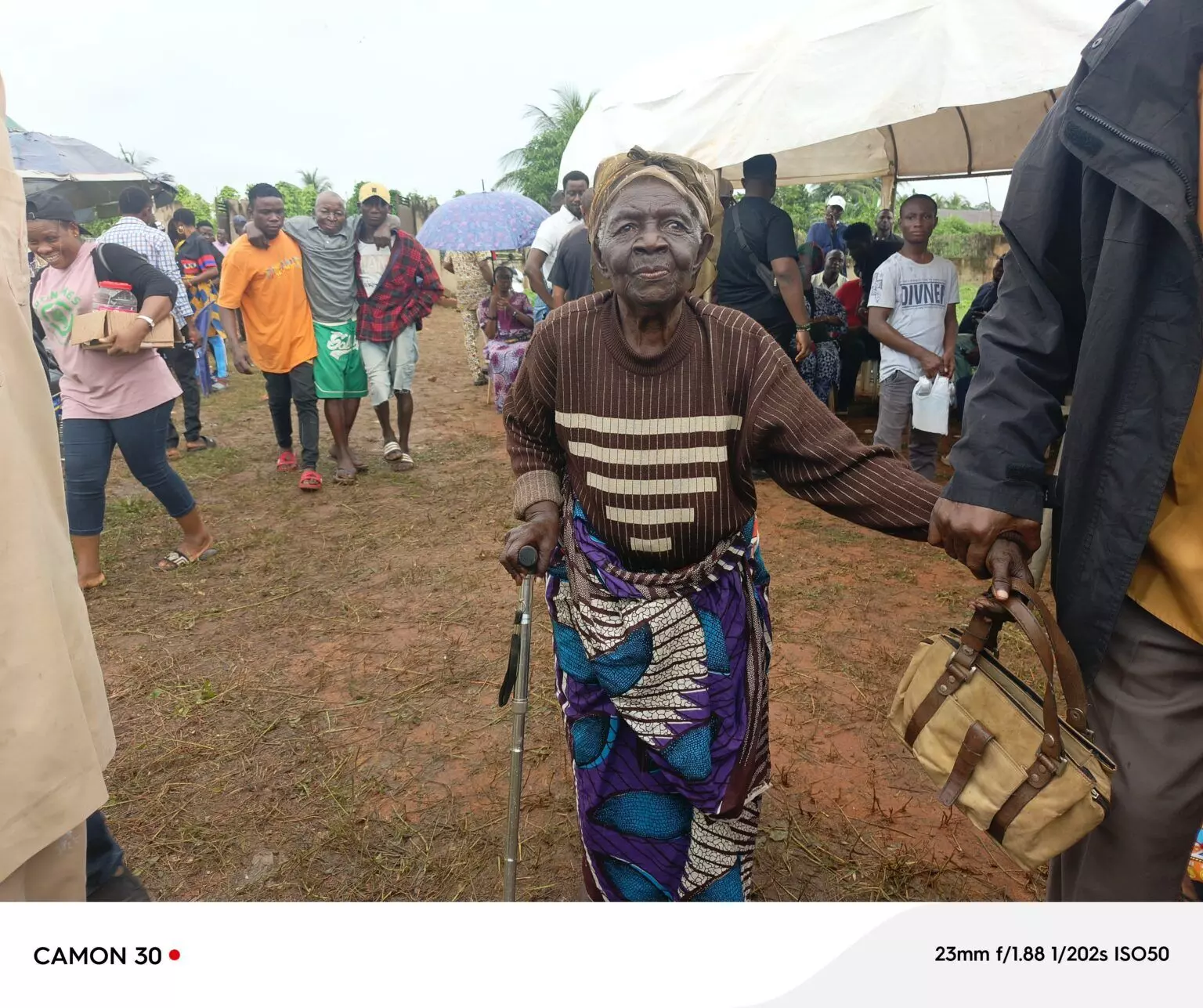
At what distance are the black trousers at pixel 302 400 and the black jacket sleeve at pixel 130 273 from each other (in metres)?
1.82

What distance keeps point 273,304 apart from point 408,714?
3.69 metres

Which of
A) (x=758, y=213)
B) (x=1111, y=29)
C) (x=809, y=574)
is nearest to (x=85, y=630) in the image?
(x=1111, y=29)

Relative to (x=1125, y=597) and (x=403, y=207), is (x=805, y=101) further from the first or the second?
(x=403, y=207)

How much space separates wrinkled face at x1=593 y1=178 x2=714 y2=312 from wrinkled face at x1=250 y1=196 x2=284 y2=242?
4615 millimetres

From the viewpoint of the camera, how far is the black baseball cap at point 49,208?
380cm

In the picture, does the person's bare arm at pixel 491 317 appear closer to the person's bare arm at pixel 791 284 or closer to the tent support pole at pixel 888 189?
the person's bare arm at pixel 791 284

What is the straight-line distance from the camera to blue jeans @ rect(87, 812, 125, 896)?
5.92 ft

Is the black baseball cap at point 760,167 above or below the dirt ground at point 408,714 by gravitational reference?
above

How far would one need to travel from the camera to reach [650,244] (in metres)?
1.67

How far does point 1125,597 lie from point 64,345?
14.7ft

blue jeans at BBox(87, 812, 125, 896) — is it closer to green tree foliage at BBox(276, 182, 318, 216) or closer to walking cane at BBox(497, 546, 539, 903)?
walking cane at BBox(497, 546, 539, 903)

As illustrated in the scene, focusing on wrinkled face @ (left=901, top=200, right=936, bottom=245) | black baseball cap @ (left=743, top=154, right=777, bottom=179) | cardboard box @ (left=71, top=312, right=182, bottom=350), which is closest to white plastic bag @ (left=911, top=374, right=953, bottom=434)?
wrinkled face @ (left=901, top=200, right=936, bottom=245)

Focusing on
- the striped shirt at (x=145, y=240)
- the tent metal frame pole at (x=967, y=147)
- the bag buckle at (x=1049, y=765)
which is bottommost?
the bag buckle at (x=1049, y=765)

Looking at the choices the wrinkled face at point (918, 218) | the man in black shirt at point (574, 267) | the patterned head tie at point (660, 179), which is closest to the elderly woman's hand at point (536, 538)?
the patterned head tie at point (660, 179)
